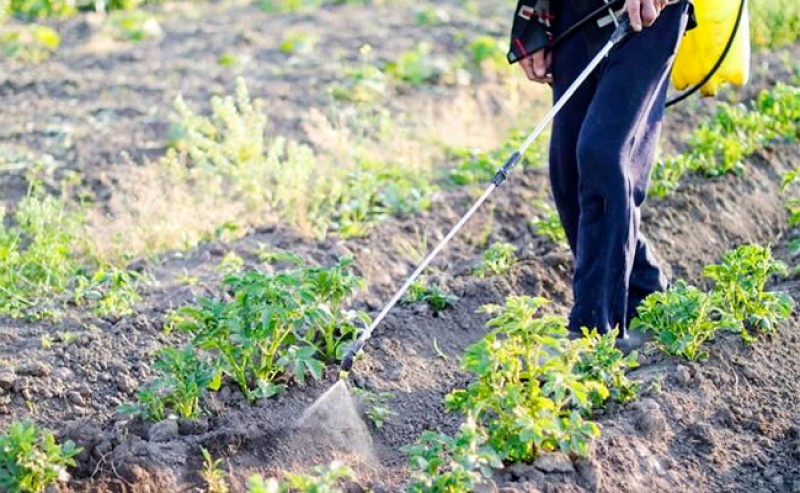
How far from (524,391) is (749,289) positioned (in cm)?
123

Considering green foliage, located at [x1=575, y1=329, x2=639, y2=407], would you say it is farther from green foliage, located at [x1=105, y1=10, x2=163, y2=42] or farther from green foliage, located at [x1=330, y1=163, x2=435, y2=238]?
green foliage, located at [x1=105, y1=10, x2=163, y2=42]

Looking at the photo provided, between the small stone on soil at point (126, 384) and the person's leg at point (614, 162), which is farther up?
the person's leg at point (614, 162)

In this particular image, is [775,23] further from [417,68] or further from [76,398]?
[76,398]

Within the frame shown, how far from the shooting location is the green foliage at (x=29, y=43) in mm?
10008

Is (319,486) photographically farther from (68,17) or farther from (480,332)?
(68,17)

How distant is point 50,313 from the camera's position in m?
5.47

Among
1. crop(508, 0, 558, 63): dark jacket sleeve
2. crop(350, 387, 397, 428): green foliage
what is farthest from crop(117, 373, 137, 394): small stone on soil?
crop(508, 0, 558, 63): dark jacket sleeve

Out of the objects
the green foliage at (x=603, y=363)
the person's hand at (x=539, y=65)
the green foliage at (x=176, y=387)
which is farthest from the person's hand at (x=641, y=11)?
the green foliage at (x=176, y=387)

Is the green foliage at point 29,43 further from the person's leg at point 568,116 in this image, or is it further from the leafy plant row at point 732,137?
the person's leg at point 568,116

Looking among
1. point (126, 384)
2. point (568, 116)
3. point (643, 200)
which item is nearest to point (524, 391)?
point (643, 200)

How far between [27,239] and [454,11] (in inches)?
224

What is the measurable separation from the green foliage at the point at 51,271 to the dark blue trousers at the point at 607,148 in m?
1.82

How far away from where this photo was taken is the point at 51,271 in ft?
19.3

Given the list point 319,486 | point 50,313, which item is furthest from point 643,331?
point 50,313
